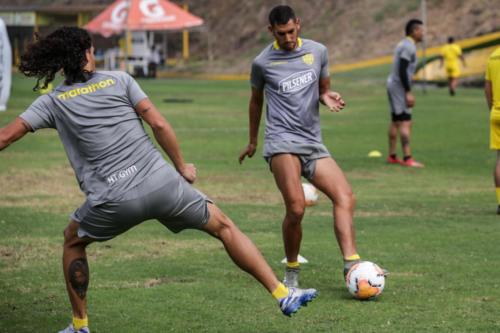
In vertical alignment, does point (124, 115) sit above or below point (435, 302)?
above

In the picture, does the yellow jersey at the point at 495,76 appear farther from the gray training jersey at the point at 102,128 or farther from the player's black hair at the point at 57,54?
the player's black hair at the point at 57,54

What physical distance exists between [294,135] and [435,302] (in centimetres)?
171

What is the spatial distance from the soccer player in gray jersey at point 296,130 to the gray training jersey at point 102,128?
222 centimetres

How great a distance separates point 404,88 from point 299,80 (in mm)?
9708

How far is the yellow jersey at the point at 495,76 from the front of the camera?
12.9 metres

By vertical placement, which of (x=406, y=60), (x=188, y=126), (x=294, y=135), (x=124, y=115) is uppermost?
(x=124, y=115)

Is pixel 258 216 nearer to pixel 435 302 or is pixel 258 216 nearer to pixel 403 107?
pixel 435 302

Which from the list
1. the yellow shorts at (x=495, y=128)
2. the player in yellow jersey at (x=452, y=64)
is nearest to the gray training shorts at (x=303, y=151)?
the yellow shorts at (x=495, y=128)

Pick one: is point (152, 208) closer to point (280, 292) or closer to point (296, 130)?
point (280, 292)

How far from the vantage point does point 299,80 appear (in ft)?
30.2

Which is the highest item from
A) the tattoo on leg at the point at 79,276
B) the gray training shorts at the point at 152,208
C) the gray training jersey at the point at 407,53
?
the gray training shorts at the point at 152,208

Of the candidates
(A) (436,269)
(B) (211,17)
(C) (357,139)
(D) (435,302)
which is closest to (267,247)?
(A) (436,269)

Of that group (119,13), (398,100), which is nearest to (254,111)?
(398,100)

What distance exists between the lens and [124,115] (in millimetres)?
7066
